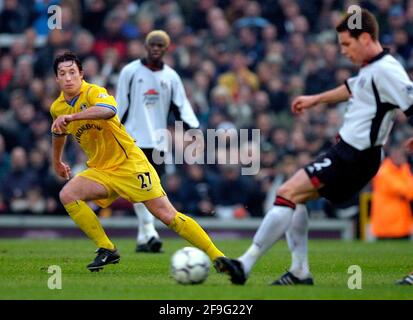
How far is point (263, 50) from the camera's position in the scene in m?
21.1

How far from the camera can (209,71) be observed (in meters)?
20.4

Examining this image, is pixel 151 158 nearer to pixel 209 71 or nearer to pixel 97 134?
pixel 97 134

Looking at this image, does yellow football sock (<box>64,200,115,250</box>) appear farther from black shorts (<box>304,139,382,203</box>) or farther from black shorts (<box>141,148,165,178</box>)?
black shorts (<box>141,148,165,178</box>)

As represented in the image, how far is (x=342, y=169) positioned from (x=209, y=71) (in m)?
12.1

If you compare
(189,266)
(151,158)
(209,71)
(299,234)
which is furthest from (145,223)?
(209,71)

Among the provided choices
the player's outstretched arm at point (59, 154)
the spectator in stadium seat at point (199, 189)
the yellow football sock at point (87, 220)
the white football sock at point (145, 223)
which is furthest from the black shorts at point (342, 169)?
the spectator in stadium seat at point (199, 189)

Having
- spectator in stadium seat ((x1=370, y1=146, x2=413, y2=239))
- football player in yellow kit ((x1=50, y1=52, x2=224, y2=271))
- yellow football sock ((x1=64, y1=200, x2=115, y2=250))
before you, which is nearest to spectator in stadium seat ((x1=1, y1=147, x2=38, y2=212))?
spectator in stadium seat ((x1=370, y1=146, x2=413, y2=239))

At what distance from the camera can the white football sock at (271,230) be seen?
8430mm

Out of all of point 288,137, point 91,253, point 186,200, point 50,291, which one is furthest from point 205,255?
point 288,137

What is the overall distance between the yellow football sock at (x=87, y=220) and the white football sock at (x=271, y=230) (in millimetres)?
2135

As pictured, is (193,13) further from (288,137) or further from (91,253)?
(91,253)

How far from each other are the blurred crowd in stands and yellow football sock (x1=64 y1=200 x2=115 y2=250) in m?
7.86

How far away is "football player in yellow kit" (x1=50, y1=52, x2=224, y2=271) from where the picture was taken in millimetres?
10070
